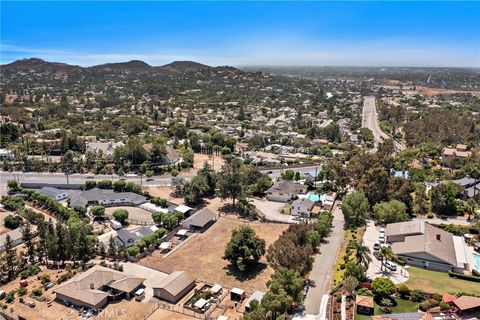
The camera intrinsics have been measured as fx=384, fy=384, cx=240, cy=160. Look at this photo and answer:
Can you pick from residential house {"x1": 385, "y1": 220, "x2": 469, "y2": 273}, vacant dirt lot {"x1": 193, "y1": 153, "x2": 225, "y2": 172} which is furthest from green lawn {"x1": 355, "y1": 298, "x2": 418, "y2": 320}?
vacant dirt lot {"x1": 193, "y1": 153, "x2": 225, "y2": 172}

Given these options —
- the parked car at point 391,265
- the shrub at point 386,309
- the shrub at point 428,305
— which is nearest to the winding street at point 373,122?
the parked car at point 391,265

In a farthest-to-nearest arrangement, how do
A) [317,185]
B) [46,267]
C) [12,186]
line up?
[317,185]
[12,186]
[46,267]

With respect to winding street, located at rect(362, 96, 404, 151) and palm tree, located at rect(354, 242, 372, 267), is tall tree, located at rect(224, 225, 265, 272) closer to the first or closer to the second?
palm tree, located at rect(354, 242, 372, 267)

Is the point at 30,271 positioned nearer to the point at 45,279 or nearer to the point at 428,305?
the point at 45,279

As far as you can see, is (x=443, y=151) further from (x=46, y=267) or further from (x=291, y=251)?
(x=46, y=267)

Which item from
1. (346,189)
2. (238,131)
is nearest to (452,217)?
(346,189)
